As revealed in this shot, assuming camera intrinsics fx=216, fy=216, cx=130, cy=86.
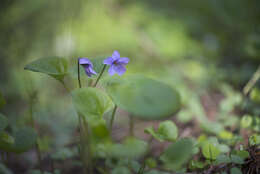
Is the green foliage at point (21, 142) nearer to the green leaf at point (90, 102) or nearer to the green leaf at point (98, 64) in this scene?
the green leaf at point (90, 102)

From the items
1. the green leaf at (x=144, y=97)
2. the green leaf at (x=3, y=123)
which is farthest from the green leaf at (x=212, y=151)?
the green leaf at (x=3, y=123)

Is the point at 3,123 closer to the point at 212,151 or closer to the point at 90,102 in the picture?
the point at 90,102

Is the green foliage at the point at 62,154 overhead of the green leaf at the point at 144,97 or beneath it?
beneath

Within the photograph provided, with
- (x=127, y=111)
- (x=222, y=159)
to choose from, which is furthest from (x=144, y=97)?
(x=222, y=159)

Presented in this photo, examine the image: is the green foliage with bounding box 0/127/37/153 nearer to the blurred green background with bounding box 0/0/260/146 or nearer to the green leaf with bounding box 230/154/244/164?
the green leaf with bounding box 230/154/244/164

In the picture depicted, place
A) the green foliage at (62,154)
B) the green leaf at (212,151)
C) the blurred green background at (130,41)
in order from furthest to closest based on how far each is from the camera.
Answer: the blurred green background at (130,41), the green foliage at (62,154), the green leaf at (212,151)

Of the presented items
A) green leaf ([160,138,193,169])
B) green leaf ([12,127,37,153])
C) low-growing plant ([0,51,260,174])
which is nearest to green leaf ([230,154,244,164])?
low-growing plant ([0,51,260,174])

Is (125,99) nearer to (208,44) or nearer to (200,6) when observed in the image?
(208,44)

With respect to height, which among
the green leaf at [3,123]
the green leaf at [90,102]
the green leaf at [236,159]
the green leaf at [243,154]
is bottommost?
the green leaf at [236,159]
